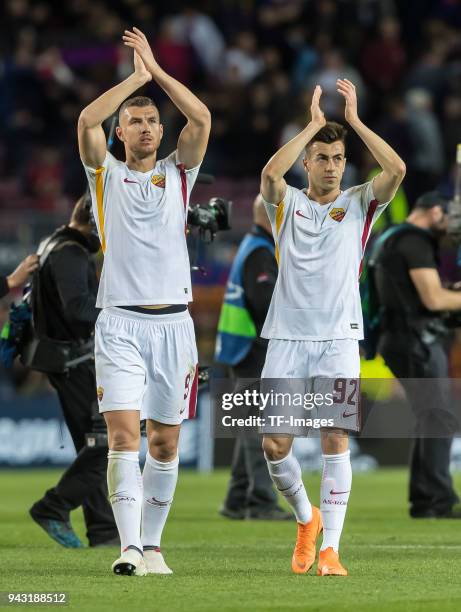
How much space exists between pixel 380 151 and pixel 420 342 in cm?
361

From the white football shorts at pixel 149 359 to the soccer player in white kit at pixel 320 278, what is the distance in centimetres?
51

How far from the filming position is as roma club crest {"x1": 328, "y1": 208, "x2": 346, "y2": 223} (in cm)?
819

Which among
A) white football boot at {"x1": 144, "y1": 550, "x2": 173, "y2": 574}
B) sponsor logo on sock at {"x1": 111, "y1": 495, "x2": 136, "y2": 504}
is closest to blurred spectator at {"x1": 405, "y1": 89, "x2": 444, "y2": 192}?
white football boot at {"x1": 144, "y1": 550, "x2": 173, "y2": 574}

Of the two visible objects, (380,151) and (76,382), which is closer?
(380,151)

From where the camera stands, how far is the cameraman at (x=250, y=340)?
36.8 feet

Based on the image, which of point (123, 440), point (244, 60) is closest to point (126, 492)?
point (123, 440)

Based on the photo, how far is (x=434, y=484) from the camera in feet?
37.6

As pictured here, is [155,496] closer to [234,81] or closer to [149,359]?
[149,359]

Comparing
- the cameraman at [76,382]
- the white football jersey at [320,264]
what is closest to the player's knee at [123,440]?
the white football jersey at [320,264]

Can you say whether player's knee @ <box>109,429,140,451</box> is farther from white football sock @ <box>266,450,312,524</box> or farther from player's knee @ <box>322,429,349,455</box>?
player's knee @ <box>322,429,349,455</box>

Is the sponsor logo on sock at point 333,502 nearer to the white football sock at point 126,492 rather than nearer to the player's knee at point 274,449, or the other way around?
the player's knee at point 274,449

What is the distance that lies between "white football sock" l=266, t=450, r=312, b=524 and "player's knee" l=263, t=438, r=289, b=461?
0.08ft

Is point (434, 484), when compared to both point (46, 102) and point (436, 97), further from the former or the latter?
point (46, 102)

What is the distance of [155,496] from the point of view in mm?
8102
